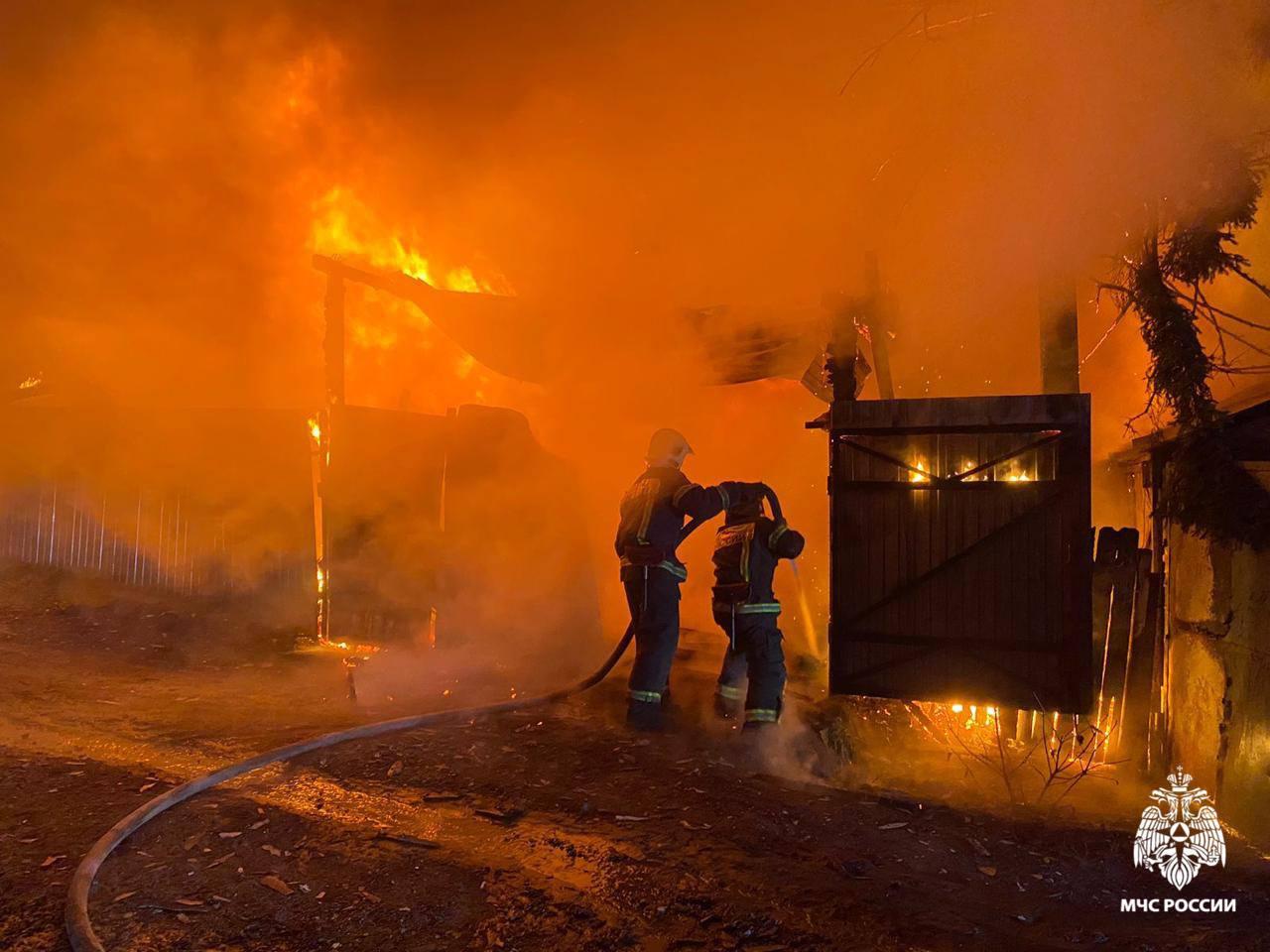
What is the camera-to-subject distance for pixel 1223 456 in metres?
4.44

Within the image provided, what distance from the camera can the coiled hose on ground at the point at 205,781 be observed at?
2926 millimetres

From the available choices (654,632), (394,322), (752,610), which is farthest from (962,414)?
(394,322)

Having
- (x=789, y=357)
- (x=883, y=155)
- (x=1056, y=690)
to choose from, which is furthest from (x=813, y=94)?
(x=1056, y=690)

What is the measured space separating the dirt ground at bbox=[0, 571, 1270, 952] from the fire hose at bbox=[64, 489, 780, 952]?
0.22 feet

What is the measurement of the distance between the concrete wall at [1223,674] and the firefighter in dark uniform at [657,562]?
273 cm

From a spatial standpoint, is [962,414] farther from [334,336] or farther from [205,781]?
[334,336]

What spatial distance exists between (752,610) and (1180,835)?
2.69 metres

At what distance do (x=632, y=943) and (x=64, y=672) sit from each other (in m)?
6.69

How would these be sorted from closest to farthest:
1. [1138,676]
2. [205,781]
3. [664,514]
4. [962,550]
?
[205,781], [1138,676], [962,550], [664,514]

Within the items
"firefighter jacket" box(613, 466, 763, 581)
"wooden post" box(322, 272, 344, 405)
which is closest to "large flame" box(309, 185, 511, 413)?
"wooden post" box(322, 272, 344, 405)

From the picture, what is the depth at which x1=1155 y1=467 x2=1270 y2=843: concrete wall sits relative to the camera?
4.27 metres

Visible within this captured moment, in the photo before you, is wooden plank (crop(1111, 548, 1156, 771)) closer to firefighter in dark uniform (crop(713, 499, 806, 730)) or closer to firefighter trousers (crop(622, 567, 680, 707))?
firefighter in dark uniform (crop(713, 499, 806, 730))

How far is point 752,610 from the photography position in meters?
5.74

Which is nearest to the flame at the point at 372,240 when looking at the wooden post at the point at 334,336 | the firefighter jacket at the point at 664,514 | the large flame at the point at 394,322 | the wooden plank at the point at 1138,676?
the large flame at the point at 394,322
